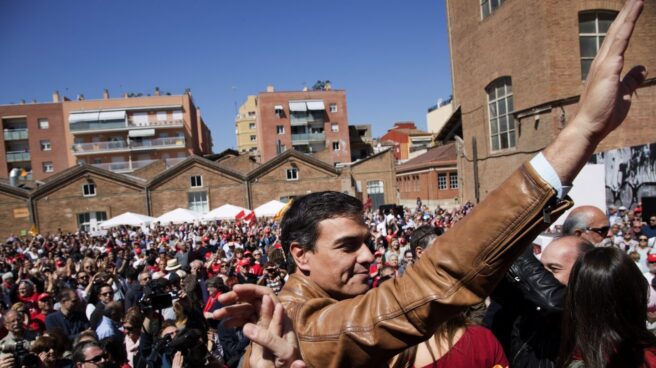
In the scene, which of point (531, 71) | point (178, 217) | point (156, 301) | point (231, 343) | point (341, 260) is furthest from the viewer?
→ point (178, 217)

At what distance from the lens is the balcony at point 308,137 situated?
207 feet

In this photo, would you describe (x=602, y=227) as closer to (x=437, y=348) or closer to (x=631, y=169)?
(x=437, y=348)

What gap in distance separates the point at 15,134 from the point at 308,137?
38.0m

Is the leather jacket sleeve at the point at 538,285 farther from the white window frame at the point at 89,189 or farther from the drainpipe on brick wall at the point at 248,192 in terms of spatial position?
the white window frame at the point at 89,189

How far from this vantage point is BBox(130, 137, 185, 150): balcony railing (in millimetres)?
58469

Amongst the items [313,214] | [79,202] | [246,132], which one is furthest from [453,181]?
[246,132]

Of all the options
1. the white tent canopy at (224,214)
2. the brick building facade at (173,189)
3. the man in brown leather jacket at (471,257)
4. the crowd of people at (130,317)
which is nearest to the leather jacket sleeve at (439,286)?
the man in brown leather jacket at (471,257)

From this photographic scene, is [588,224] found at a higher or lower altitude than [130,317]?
higher

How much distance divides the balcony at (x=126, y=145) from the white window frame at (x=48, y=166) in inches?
183

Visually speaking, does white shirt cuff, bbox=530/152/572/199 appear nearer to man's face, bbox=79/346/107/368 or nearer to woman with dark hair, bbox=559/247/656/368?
woman with dark hair, bbox=559/247/656/368

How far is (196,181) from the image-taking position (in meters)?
38.8

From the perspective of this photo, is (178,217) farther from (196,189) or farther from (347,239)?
(347,239)

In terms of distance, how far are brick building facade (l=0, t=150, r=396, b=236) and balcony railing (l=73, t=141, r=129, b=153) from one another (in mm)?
19665

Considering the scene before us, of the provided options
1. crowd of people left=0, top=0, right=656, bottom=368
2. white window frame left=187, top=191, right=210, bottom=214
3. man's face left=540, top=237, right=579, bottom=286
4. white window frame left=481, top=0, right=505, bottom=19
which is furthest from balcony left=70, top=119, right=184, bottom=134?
man's face left=540, top=237, right=579, bottom=286
